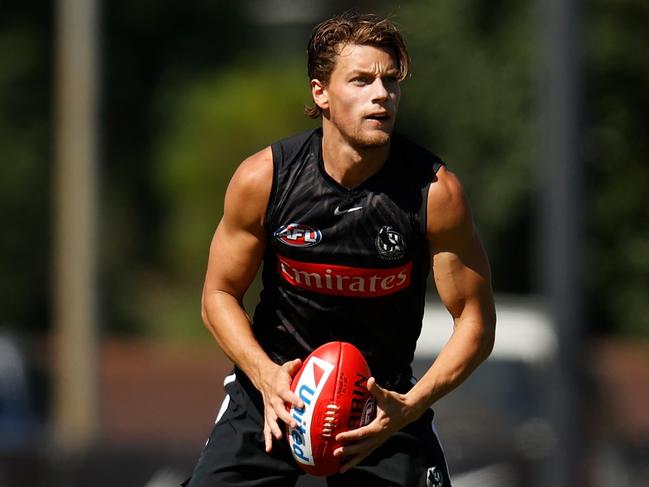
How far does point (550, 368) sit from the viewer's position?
37.1 ft

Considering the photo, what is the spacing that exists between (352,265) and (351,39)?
861mm

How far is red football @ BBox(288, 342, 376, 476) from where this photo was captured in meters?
5.84

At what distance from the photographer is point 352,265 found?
241 inches

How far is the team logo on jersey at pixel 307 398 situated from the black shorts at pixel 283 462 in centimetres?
27

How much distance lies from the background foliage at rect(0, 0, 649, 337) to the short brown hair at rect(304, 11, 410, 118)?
1406 centimetres

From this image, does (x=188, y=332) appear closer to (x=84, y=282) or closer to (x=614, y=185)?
(x=614, y=185)

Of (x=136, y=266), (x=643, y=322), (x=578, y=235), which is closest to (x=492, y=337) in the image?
(x=578, y=235)

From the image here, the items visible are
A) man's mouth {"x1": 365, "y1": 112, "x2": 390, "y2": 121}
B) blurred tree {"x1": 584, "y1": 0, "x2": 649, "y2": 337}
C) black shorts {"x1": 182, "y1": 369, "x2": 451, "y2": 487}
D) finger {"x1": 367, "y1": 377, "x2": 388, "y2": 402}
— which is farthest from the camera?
blurred tree {"x1": 584, "y1": 0, "x2": 649, "y2": 337}

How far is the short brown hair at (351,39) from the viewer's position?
598 centimetres

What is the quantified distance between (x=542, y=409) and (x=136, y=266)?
84.8 ft

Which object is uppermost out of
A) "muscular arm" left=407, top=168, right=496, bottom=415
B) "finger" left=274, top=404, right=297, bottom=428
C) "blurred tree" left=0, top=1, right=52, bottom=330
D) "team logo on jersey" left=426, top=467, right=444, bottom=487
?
"muscular arm" left=407, top=168, right=496, bottom=415

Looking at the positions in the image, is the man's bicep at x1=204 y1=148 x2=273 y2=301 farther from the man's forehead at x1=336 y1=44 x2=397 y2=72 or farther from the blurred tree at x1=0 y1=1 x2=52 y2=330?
the blurred tree at x1=0 y1=1 x2=52 y2=330

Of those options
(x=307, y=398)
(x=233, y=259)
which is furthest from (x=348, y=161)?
(x=307, y=398)

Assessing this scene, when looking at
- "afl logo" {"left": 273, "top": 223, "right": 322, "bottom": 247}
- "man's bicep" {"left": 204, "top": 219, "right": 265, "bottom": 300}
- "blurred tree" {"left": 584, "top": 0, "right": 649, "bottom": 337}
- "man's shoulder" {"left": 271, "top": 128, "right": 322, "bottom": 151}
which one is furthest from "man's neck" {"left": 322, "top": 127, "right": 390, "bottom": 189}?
"blurred tree" {"left": 584, "top": 0, "right": 649, "bottom": 337}
